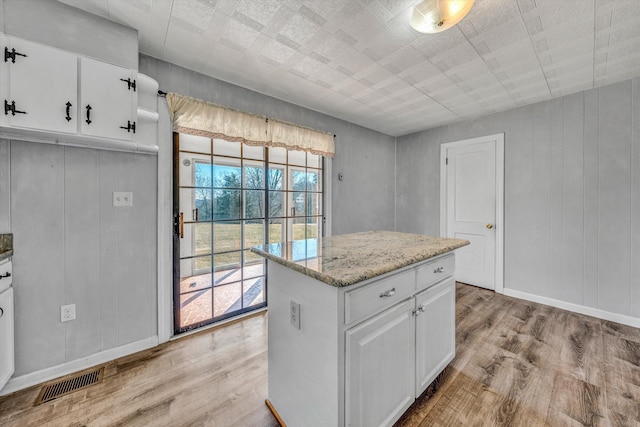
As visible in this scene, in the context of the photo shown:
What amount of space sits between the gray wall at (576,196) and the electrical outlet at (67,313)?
454 cm

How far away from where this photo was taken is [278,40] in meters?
1.88

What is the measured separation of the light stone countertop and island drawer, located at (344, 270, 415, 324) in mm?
87

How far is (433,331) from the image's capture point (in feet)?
5.20

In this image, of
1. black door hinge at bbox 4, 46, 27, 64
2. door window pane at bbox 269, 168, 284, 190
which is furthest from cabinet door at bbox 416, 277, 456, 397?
black door hinge at bbox 4, 46, 27, 64

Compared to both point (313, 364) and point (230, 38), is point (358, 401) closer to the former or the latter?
point (313, 364)

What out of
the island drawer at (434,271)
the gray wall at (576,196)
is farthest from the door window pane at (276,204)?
the gray wall at (576,196)

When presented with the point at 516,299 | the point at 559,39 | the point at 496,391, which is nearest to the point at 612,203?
the point at 516,299

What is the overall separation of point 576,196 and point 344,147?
278 cm

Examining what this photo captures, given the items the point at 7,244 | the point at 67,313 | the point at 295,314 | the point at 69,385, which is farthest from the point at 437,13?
the point at 69,385

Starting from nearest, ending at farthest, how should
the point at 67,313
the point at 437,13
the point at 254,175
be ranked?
the point at 437,13 < the point at 67,313 < the point at 254,175

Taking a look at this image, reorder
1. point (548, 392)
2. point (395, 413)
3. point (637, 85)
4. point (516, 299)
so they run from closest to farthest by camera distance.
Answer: point (395, 413), point (548, 392), point (637, 85), point (516, 299)

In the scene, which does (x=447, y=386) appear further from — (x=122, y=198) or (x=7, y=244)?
(x=7, y=244)

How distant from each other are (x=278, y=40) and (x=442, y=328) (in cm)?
240

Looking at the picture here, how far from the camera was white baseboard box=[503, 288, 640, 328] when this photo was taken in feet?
8.13
